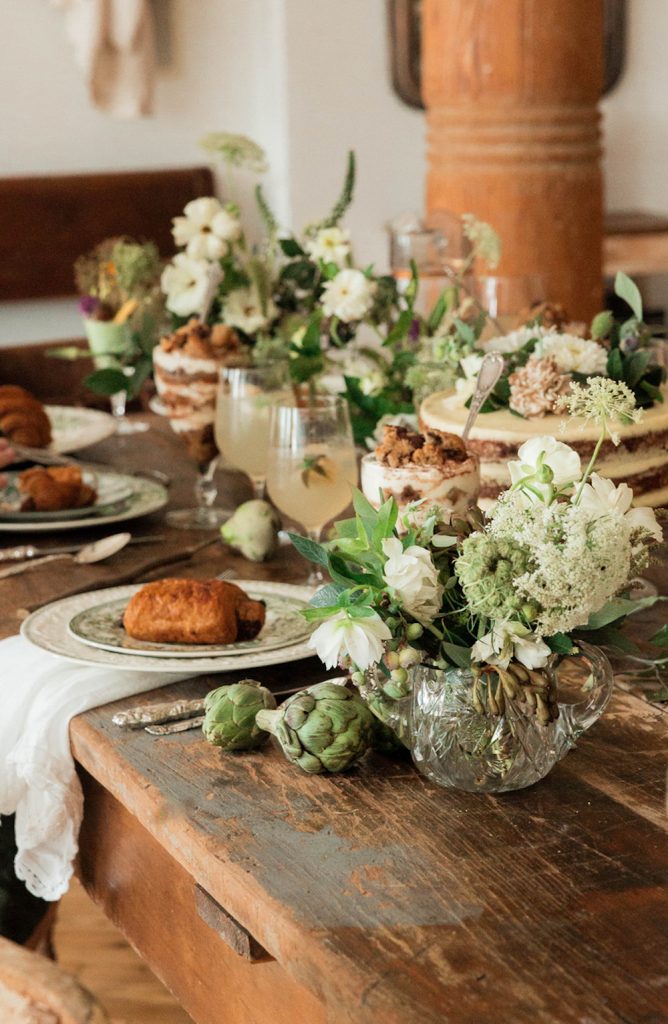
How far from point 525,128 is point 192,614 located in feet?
6.72

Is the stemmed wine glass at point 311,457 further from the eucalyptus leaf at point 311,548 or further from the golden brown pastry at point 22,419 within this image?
the golden brown pastry at point 22,419

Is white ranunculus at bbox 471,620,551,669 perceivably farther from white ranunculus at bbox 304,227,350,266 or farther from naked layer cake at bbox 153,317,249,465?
white ranunculus at bbox 304,227,350,266

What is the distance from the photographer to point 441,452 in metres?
1.16

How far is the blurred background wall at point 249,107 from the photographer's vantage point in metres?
4.64

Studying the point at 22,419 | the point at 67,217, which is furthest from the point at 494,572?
the point at 67,217

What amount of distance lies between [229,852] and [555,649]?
0.26 m

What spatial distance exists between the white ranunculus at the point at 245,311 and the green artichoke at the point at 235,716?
0.91 m

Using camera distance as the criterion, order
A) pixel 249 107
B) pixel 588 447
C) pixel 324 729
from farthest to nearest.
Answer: pixel 249 107, pixel 588 447, pixel 324 729

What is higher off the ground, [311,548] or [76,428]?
[311,548]

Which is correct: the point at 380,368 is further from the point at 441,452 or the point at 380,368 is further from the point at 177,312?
the point at 441,452

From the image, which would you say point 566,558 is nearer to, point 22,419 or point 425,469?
→ point 425,469

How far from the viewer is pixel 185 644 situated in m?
1.21

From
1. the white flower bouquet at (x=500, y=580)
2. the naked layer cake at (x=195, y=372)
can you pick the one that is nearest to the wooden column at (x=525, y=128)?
the naked layer cake at (x=195, y=372)

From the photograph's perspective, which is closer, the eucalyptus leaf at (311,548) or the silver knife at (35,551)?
the eucalyptus leaf at (311,548)
